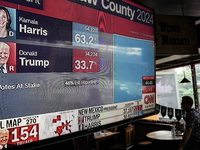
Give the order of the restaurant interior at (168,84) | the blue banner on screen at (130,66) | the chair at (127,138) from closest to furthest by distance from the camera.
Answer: the blue banner on screen at (130,66) < the restaurant interior at (168,84) < the chair at (127,138)

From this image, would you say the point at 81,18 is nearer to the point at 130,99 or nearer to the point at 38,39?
the point at 38,39

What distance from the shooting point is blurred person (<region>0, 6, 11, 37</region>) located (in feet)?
3.12

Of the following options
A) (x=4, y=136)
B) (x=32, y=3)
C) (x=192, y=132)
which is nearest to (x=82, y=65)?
(x=32, y=3)

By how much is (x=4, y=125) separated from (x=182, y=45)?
293cm

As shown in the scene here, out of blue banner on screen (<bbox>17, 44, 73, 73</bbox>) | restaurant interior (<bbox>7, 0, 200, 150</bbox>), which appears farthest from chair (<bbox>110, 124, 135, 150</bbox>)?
blue banner on screen (<bbox>17, 44, 73, 73</bbox>)

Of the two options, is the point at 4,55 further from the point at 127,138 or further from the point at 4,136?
the point at 127,138

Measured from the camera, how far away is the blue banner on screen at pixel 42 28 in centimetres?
103

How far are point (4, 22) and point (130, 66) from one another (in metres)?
1.03

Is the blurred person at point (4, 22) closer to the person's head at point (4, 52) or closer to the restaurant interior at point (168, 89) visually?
the person's head at point (4, 52)

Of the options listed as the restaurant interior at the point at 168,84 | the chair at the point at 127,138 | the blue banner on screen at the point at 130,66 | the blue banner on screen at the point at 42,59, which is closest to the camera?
the blue banner on screen at the point at 42,59

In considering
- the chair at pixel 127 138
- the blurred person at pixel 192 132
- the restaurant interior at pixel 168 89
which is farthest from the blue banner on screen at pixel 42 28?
the chair at pixel 127 138

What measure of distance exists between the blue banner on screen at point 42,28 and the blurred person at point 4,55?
87 mm

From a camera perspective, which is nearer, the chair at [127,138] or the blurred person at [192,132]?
the blurred person at [192,132]

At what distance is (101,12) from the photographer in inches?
58.9
